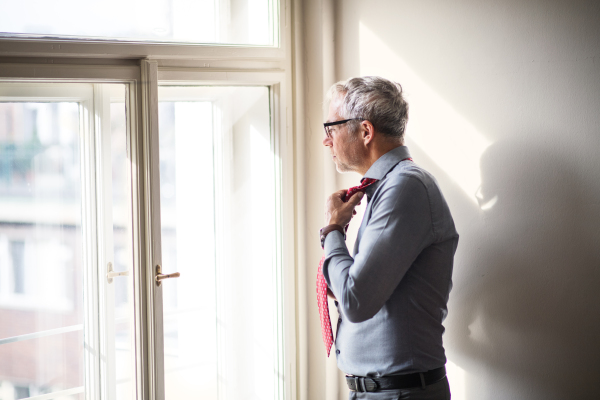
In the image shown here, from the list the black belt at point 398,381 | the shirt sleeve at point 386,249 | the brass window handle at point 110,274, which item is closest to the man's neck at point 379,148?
the shirt sleeve at point 386,249

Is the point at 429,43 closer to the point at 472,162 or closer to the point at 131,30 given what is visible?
the point at 472,162

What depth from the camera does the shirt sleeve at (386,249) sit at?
1316 millimetres

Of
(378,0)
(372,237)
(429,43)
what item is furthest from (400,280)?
(378,0)

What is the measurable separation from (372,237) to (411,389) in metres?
0.44

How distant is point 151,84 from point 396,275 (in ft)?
3.56

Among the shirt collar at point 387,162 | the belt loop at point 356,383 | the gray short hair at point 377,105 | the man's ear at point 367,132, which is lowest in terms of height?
the belt loop at point 356,383

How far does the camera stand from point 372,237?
1334 mm

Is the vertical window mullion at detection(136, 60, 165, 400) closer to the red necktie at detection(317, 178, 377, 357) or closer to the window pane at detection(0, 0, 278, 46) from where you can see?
the window pane at detection(0, 0, 278, 46)

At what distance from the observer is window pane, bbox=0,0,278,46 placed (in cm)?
164

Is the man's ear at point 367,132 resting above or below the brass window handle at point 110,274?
above

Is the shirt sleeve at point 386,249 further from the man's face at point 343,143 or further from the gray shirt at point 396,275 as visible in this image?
the man's face at point 343,143

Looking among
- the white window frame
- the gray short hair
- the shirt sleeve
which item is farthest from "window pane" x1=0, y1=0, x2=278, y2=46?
the shirt sleeve

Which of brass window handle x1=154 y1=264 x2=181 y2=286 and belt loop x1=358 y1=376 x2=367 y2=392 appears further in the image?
brass window handle x1=154 y1=264 x2=181 y2=286

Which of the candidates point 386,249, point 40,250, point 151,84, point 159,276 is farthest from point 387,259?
point 40,250
